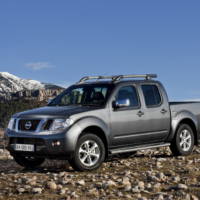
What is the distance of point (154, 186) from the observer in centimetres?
692

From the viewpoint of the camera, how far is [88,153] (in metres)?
8.95

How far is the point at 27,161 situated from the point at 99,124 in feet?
6.66

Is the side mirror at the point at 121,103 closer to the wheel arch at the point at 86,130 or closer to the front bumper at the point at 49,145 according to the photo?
the wheel arch at the point at 86,130

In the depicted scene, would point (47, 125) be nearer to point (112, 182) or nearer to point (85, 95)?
point (85, 95)

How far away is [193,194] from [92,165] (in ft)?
9.80

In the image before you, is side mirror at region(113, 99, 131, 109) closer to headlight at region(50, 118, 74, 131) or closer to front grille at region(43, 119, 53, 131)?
headlight at region(50, 118, 74, 131)

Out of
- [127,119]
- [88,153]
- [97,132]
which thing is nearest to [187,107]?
[127,119]

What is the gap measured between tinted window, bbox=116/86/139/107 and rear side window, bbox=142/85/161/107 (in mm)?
346

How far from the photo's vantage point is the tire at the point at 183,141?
11000mm

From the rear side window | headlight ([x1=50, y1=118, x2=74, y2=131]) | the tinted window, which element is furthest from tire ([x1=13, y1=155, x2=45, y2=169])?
the rear side window

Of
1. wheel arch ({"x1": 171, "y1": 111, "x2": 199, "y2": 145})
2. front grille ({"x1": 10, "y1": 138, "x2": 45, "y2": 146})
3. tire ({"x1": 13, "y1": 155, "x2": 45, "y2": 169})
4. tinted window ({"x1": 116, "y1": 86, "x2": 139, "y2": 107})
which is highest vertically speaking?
tinted window ({"x1": 116, "y1": 86, "x2": 139, "y2": 107})

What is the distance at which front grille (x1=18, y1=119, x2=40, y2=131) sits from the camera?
29.5 ft

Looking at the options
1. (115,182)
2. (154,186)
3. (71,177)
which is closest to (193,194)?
(154,186)

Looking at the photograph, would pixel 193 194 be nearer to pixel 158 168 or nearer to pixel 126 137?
pixel 158 168
